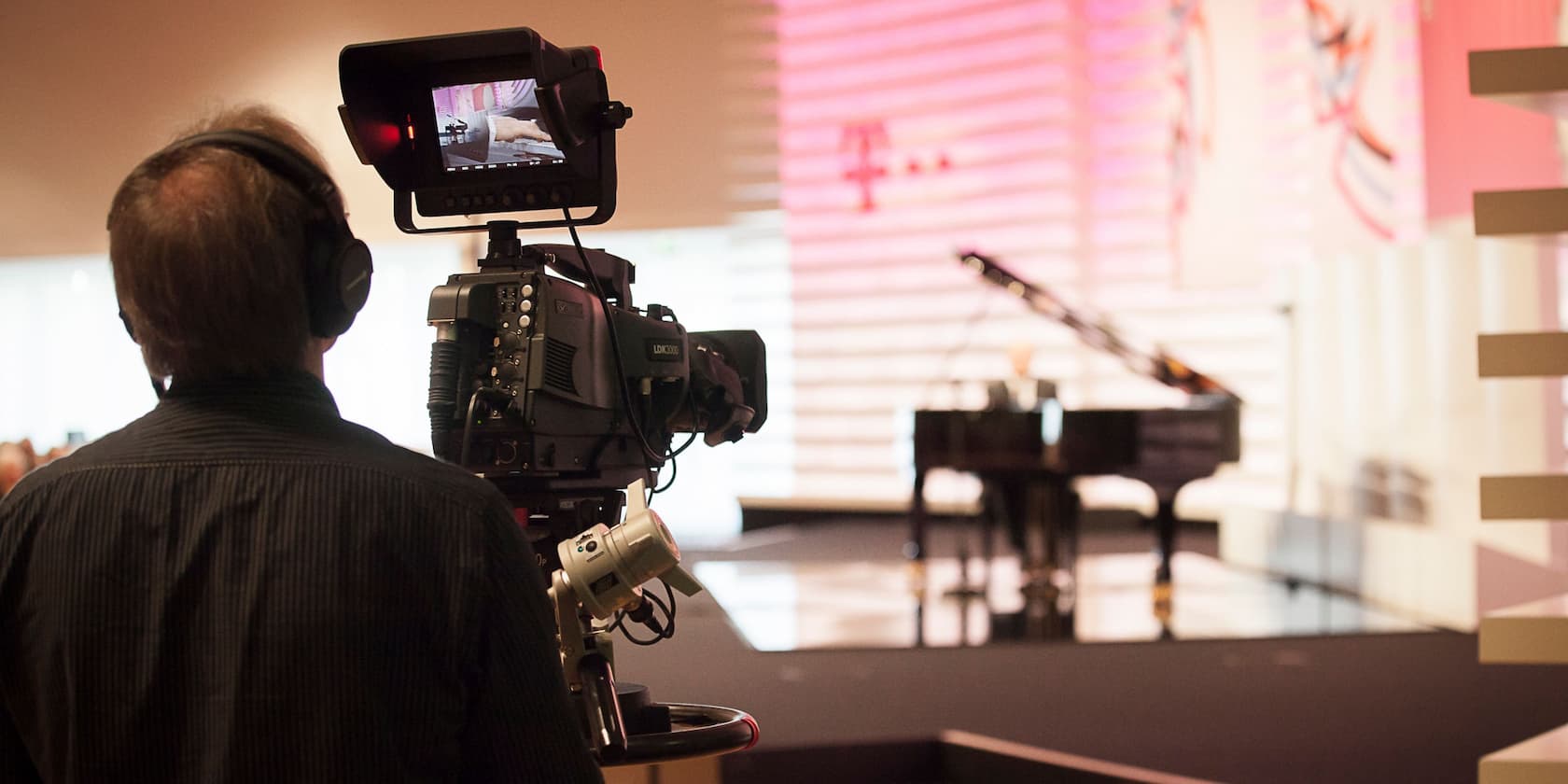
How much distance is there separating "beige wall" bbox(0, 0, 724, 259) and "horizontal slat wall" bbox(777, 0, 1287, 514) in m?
1.30

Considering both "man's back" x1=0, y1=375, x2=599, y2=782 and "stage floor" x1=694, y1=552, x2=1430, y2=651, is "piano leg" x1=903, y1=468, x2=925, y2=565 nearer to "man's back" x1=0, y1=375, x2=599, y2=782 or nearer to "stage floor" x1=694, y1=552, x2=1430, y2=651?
"stage floor" x1=694, y1=552, x2=1430, y2=651

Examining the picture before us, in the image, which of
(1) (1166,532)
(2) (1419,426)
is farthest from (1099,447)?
(2) (1419,426)

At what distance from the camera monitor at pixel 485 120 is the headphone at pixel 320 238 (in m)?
0.47

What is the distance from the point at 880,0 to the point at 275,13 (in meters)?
5.06

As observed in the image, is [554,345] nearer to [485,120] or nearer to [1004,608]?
[485,120]

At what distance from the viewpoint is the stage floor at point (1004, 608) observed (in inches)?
195

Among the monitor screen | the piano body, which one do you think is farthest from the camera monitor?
the piano body

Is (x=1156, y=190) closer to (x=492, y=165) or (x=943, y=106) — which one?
(x=943, y=106)

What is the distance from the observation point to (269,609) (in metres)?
0.89

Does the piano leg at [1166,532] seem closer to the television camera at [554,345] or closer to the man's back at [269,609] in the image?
the television camera at [554,345]

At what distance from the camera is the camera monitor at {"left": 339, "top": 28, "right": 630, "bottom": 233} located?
1450 millimetres

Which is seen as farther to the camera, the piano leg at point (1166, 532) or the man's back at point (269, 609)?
the piano leg at point (1166, 532)

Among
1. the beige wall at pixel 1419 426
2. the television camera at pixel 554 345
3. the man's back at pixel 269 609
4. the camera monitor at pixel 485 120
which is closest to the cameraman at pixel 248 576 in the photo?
the man's back at pixel 269 609

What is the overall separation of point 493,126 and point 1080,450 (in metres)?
4.31
